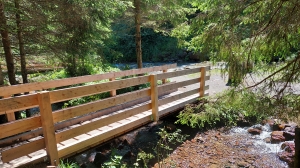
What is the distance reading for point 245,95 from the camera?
331 centimetres

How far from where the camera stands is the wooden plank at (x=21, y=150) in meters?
2.72

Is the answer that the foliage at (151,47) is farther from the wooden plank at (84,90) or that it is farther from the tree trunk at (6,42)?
the wooden plank at (84,90)

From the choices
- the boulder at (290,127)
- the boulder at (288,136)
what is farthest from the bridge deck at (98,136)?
the boulder at (290,127)

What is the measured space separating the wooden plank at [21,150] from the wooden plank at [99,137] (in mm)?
311

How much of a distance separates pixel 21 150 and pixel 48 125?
0.45m


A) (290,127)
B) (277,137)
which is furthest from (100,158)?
(290,127)

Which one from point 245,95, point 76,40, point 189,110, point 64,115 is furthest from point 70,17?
point 245,95

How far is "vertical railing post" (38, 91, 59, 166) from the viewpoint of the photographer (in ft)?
9.69

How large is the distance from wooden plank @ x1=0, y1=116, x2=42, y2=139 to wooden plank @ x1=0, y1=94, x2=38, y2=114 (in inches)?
7.1

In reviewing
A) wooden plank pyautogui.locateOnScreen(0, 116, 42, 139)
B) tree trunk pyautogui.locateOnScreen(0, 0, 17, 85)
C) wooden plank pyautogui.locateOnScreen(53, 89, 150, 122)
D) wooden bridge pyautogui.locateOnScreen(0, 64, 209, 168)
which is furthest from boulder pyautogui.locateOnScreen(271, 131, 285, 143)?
tree trunk pyautogui.locateOnScreen(0, 0, 17, 85)

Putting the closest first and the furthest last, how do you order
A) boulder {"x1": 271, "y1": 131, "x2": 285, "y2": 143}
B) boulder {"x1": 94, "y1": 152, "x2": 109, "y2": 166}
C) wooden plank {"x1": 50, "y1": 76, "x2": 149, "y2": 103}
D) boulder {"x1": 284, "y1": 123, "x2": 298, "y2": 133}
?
wooden plank {"x1": 50, "y1": 76, "x2": 149, "y2": 103}
boulder {"x1": 94, "y1": 152, "x2": 109, "y2": 166}
boulder {"x1": 271, "y1": 131, "x2": 285, "y2": 143}
boulder {"x1": 284, "y1": 123, "x2": 298, "y2": 133}

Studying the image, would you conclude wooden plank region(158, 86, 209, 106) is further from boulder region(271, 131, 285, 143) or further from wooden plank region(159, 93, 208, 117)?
boulder region(271, 131, 285, 143)

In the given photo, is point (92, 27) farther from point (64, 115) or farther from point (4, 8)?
A: point (64, 115)

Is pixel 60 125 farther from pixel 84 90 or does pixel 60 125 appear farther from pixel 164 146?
pixel 164 146
